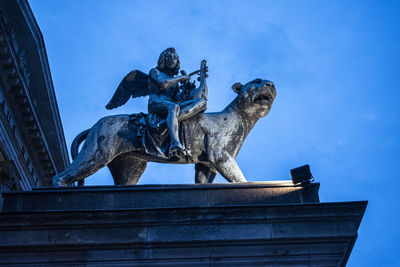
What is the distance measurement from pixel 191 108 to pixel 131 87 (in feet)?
9.14

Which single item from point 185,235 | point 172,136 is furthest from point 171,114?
point 185,235

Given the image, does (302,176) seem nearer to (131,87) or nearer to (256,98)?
(256,98)

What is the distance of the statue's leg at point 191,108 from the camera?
15.1 metres

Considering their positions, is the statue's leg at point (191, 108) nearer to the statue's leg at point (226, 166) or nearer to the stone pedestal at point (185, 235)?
the statue's leg at point (226, 166)

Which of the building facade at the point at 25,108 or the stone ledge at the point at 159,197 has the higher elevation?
the building facade at the point at 25,108

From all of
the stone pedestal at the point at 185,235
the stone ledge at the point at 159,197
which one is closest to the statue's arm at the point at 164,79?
the stone ledge at the point at 159,197

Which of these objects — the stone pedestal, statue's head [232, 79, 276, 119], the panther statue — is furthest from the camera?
statue's head [232, 79, 276, 119]

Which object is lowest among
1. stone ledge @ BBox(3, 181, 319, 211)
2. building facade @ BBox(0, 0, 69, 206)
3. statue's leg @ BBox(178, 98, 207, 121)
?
stone ledge @ BBox(3, 181, 319, 211)

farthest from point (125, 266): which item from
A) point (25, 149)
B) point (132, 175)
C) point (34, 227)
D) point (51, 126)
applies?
point (51, 126)

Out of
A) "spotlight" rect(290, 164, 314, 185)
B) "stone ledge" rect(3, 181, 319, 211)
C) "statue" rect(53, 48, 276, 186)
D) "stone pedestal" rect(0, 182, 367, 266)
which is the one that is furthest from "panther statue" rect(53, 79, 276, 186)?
"stone pedestal" rect(0, 182, 367, 266)

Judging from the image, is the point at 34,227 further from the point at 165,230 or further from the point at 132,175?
the point at 132,175

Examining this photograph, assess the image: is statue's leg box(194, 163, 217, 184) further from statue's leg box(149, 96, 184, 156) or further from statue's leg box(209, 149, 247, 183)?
statue's leg box(149, 96, 184, 156)

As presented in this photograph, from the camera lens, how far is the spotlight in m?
12.9

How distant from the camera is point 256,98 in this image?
51.0 feet
